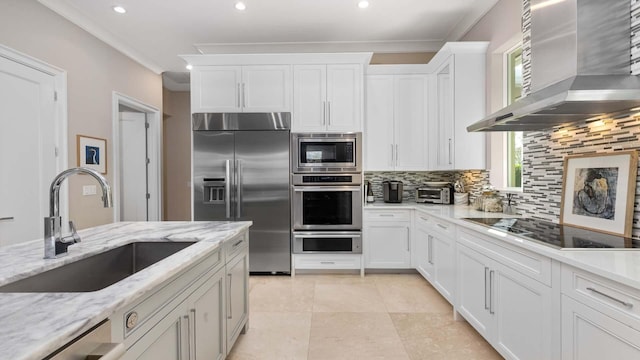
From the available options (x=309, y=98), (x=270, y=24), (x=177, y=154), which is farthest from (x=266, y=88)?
(x=177, y=154)

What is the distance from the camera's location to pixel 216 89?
12.7 ft

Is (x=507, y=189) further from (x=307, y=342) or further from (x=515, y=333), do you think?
(x=307, y=342)

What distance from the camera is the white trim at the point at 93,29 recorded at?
123 inches

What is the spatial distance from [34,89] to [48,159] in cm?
66

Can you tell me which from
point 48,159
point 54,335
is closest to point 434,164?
point 54,335

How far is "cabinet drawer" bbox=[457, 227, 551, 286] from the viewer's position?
1.55 m

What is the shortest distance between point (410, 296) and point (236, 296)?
1847 mm

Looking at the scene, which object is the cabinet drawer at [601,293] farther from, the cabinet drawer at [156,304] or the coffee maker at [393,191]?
the coffee maker at [393,191]

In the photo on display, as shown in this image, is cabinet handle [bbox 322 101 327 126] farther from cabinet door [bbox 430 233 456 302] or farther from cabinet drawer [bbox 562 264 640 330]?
cabinet drawer [bbox 562 264 640 330]

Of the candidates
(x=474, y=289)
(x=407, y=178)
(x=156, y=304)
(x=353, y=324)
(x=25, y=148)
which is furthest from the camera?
(x=407, y=178)

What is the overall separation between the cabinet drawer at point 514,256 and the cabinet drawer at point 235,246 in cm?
168

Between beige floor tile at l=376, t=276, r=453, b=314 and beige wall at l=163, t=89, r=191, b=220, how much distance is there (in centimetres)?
416

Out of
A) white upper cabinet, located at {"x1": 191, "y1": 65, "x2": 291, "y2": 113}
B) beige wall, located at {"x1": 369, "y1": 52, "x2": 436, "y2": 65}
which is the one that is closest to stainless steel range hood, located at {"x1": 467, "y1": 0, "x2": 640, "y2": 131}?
beige wall, located at {"x1": 369, "y1": 52, "x2": 436, "y2": 65}

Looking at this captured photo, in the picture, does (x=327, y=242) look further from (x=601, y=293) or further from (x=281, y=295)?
(x=601, y=293)
